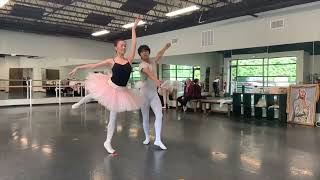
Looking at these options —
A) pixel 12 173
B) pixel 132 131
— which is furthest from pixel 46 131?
pixel 12 173

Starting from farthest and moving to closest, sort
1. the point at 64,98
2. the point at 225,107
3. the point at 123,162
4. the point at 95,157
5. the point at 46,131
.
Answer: the point at 64,98 < the point at 225,107 < the point at 46,131 < the point at 95,157 < the point at 123,162

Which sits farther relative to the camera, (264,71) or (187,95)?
(187,95)

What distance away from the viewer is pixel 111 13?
10.4 metres

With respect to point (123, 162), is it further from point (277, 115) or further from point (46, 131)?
point (277, 115)

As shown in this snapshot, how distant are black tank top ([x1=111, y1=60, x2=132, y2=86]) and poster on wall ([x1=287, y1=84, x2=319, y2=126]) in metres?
5.36

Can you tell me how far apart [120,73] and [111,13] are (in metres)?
7.11

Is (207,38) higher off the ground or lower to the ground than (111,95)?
higher

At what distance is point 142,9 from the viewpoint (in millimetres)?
9547

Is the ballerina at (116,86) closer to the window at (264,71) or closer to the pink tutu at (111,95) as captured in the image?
the pink tutu at (111,95)

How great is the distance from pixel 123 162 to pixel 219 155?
132 cm

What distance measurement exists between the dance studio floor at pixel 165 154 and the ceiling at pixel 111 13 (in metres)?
3.95

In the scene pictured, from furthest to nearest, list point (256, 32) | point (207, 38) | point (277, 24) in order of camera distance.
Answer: point (207, 38)
point (256, 32)
point (277, 24)

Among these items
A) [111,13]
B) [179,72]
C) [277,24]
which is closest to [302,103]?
[277,24]

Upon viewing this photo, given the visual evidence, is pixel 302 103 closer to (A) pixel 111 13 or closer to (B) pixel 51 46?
(A) pixel 111 13
